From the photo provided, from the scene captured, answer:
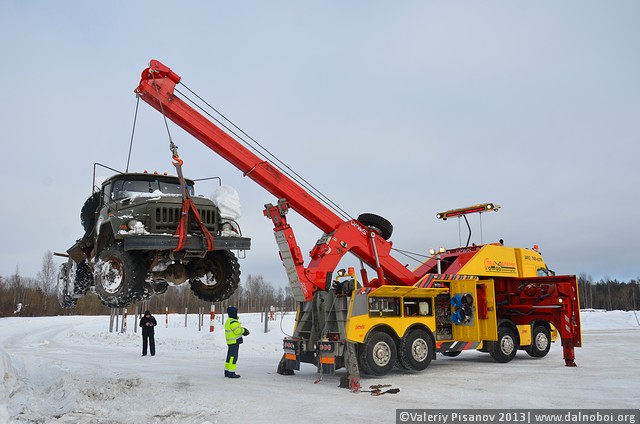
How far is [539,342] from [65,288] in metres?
12.7

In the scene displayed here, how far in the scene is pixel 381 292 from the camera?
444 inches

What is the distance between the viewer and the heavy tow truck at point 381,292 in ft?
32.4

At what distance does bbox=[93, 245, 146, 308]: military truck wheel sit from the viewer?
6570 mm

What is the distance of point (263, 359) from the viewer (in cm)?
1571

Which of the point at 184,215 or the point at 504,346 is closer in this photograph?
the point at 184,215

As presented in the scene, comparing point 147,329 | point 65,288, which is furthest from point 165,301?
point 65,288

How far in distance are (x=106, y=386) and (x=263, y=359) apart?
7.34 meters

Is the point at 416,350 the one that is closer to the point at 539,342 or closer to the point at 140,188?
the point at 539,342

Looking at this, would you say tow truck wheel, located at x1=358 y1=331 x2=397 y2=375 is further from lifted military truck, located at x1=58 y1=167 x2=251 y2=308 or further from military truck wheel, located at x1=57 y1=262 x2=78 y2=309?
military truck wheel, located at x1=57 y1=262 x2=78 y2=309

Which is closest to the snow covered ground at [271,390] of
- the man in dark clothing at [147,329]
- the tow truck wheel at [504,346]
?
the tow truck wheel at [504,346]

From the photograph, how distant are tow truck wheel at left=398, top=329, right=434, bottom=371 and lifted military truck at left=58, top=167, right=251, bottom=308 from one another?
5.07 metres

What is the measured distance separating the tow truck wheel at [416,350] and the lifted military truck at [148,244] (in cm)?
507

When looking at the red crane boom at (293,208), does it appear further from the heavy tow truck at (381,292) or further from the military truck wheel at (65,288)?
the military truck wheel at (65,288)

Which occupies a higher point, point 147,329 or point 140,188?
point 140,188
